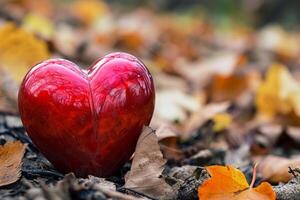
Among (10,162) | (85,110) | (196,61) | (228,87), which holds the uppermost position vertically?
(85,110)

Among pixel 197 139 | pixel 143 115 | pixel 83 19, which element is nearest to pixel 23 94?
pixel 143 115

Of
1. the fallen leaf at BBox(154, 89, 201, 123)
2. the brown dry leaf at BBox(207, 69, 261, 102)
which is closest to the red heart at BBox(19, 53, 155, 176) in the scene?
the fallen leaf at BBox(154, 89, 201, 123)

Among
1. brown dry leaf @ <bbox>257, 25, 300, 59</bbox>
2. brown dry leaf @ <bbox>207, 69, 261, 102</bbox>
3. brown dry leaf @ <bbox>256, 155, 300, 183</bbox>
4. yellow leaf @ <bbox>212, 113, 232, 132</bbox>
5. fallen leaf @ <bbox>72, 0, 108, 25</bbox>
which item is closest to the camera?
brown dry leaf @ <bbox>256, 155, 300, 183</bbox>

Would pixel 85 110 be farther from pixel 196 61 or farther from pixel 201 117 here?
pixel 196 61

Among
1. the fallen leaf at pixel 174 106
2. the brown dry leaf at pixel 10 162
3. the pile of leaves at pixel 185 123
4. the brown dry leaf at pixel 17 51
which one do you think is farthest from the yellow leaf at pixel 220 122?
the brown dry leaf at pixel 10 162

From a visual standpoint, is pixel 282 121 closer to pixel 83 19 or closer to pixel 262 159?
pixel 262 159

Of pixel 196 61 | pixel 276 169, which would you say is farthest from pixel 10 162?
pixel 196 61

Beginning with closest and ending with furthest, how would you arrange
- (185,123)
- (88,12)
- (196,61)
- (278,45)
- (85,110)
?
(85,110)
(185,123)
(196,61)
(278,45)
(88,12)

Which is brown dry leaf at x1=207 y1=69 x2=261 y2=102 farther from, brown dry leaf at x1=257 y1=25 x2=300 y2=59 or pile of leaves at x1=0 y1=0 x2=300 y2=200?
brown dry leaf at x1=257 y1=25 x2=300 y2=59
